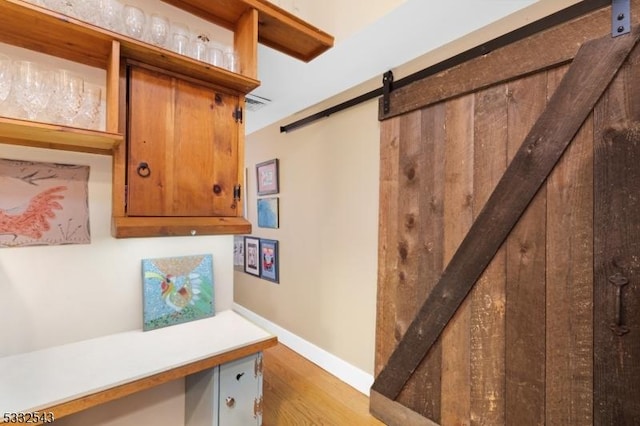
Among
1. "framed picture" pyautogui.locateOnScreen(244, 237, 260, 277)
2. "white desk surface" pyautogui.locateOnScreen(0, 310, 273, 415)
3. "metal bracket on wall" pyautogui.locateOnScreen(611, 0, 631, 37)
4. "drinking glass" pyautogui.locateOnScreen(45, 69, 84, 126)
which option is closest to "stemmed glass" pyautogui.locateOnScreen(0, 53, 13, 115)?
"drinking glass" pyautogui.locateOnScreen(45, 69, 84, 126)

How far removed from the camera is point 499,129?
142 cm

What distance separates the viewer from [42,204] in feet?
3.86

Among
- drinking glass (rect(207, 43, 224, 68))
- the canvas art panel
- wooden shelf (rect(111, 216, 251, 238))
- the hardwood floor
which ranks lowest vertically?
the hardwood floor

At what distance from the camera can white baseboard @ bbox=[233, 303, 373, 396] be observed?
7.06ft

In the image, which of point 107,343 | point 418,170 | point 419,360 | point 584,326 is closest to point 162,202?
point 107,343

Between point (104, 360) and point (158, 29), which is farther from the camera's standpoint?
point (158, 29)

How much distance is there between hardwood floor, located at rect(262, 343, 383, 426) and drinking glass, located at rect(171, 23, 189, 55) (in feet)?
7.03

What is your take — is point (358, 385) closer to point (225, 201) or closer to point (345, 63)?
point (225, 201)

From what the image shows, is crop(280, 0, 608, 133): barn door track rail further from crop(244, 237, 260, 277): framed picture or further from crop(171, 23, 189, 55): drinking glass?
crop(244, 237, 260, 277): framed picture

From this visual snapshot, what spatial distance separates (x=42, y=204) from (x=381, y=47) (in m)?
1.82

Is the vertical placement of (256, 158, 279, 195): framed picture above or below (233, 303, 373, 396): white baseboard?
above

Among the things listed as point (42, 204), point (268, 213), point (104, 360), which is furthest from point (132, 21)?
point (268, 213)

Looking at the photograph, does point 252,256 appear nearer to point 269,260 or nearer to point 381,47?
point 269,260

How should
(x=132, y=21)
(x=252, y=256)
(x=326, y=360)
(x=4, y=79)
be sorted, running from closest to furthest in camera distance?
(x=4, y=79)
(x=132, y=21)
(x=326, y=360)
(x=252, y=256)
